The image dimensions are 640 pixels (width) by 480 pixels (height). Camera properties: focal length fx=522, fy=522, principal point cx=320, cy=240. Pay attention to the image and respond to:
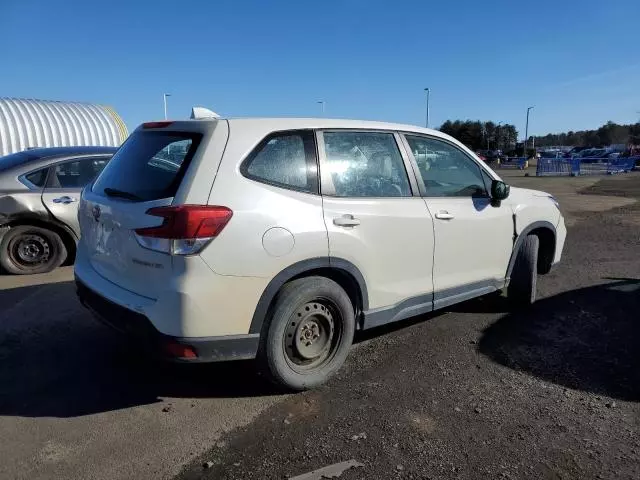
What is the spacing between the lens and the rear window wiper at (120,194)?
322 centimetres

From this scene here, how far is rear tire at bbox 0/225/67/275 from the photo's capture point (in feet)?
20.9

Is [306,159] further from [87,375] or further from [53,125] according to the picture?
[53,125]

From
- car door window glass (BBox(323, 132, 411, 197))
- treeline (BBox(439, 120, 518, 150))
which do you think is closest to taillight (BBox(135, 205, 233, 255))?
car door window glass (BBox(323, 132, 411, 197))

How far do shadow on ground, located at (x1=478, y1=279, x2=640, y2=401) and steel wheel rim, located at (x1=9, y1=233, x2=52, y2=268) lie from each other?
5.12 m

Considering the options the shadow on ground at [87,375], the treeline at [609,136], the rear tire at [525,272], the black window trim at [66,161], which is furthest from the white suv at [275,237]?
the treeline at [609,136]

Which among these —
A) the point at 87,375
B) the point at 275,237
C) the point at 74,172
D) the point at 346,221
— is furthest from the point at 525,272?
the point at 74,172

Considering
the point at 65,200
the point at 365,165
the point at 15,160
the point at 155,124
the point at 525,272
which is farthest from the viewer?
the point at 15,160

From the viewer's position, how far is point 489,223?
4.46 meters

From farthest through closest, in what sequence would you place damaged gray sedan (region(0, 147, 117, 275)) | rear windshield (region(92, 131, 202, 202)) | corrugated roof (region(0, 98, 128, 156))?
corrugated roof (region(0, 98, 128, 156)) → damaged gray sedan (region(0, 147, 117, 275)) → rear windshield (region(92, 131, 202, 202))

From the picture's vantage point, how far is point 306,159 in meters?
3.47

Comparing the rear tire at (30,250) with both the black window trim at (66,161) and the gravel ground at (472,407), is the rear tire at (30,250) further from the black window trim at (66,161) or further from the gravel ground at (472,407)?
the gravel ground at (472,407)

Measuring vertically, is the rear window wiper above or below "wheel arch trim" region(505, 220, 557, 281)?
above

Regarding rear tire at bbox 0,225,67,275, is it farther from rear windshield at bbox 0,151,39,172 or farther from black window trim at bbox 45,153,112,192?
rear windshield at bbox 0,151,39,172

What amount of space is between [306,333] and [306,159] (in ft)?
3.80
